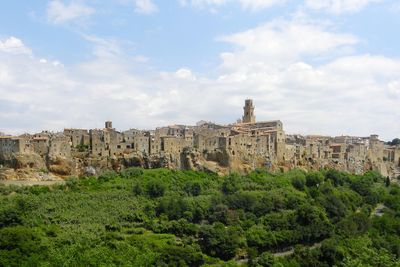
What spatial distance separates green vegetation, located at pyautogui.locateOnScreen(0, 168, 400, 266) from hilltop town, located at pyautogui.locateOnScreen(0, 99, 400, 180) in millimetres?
2081

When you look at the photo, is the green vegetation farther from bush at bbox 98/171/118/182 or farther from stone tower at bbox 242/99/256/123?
stone tower at bbox 242/99/256/123

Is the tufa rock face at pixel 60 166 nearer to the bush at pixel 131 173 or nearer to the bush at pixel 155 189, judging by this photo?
the bush at pixel 131 173

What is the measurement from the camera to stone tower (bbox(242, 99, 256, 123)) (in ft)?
256

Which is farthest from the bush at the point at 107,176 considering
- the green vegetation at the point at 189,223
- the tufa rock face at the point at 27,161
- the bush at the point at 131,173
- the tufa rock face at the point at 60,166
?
the tufa rock face at the point at 27,161

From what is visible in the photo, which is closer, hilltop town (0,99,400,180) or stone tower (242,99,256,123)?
hilltop town (0,99,400,180)

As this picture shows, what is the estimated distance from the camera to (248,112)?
78125mm

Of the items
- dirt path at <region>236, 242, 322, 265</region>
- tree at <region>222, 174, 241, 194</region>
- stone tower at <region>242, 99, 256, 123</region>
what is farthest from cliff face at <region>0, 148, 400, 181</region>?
dirt path at <region>236, 242, 322, 265</region>

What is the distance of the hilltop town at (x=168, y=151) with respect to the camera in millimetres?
45906

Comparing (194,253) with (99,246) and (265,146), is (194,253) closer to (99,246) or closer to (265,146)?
(99,246)

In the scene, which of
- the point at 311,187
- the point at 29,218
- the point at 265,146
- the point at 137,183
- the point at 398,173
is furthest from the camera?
the point at 398,173

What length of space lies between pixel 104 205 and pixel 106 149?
1100cm

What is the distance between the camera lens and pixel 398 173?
7962 centimetres

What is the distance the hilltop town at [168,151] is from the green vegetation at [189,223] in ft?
6.83

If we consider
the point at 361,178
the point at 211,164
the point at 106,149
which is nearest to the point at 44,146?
the point at 106,149
